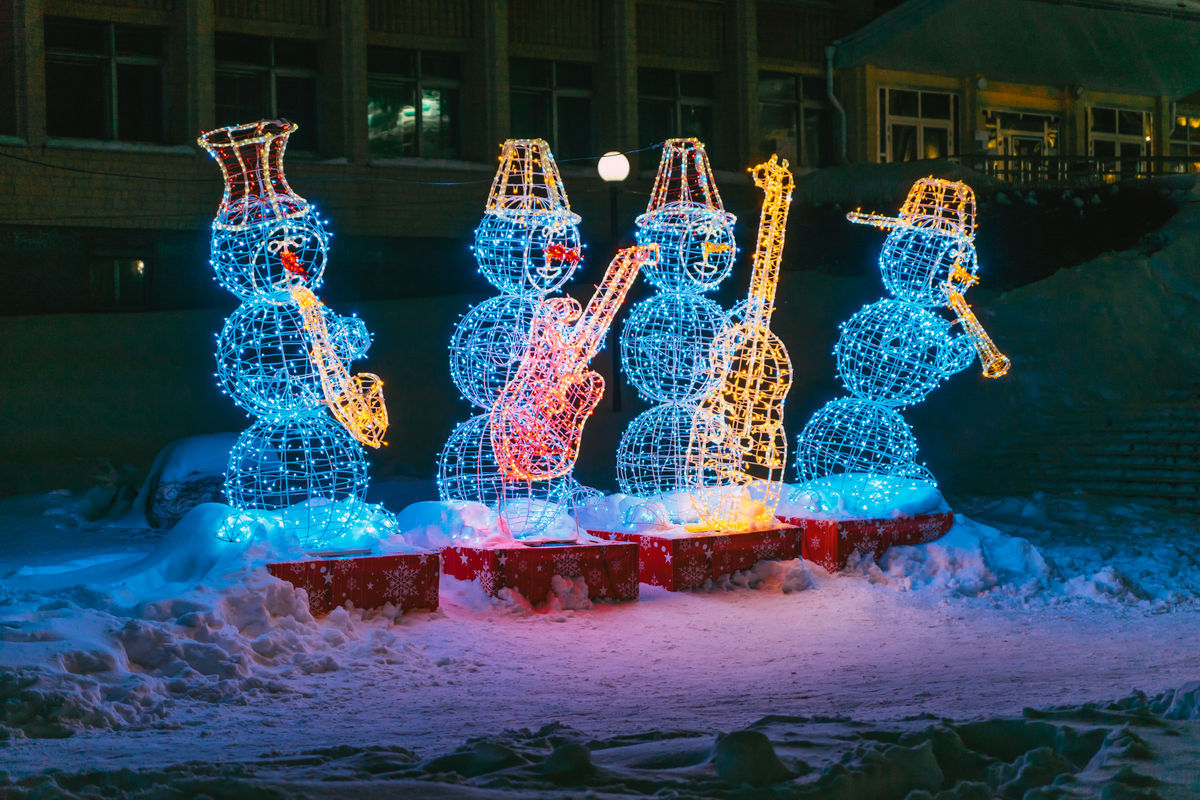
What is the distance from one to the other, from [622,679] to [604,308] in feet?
10.0

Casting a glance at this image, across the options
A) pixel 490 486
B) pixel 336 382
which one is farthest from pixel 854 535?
pixel 336 382

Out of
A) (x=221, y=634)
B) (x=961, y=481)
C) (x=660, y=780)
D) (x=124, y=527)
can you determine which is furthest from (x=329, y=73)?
(x=660, y=780)

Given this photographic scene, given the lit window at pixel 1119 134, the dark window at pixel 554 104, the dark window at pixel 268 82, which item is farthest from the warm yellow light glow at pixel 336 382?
the lit window at pixel 1119 134

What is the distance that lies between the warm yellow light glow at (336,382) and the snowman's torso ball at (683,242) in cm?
256

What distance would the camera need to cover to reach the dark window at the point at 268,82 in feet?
66.0

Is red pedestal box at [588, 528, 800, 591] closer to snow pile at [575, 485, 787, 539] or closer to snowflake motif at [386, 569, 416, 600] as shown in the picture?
snow pile at [575, 485, 787, 539]

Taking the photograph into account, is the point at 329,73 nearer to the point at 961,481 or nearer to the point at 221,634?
the point at 961,481

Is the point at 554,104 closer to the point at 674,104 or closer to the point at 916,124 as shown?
the point at 674,104

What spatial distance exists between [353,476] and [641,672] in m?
2.64

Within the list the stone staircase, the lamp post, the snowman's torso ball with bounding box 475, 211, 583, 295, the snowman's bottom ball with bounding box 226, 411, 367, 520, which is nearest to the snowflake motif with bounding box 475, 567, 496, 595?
the snowman's bottom ball with bounding box 226, 411, 367, 520

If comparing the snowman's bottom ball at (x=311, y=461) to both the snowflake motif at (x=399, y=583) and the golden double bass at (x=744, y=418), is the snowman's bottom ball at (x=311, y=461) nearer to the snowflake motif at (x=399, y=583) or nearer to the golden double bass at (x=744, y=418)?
the snowflake motif at (x=399, y=583)

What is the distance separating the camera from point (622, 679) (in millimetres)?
6961

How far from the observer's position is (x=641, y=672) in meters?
7.14

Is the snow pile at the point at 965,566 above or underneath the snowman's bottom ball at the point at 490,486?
underneath
